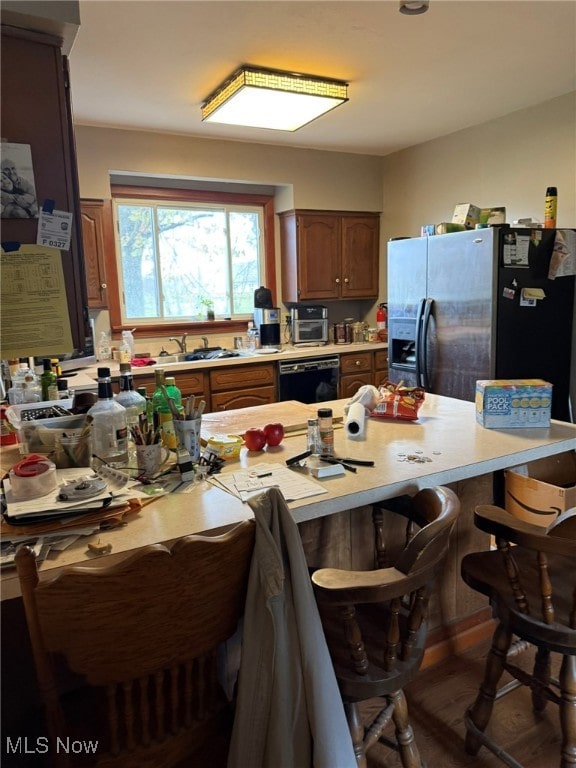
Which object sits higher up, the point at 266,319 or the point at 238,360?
the point at 266,319

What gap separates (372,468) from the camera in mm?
1577

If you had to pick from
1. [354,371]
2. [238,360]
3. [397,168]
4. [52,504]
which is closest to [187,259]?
[238,360]

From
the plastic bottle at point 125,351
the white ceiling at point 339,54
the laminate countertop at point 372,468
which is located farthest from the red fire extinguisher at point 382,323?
the laminate countertop at point 372,468

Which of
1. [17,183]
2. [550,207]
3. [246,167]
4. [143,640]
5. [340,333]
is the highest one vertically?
[246,167]

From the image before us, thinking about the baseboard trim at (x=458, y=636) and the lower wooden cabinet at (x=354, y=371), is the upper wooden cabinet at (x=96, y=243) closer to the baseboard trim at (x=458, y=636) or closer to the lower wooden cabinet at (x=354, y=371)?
the lower wooden cabinet at (x=354, y=371)

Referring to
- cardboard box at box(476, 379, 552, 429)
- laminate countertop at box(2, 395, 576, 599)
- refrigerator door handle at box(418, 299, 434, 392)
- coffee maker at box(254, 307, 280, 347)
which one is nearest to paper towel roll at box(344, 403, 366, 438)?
laminate countertop at box(2, 395, 576, 599)

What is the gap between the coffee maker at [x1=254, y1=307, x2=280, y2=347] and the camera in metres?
4.53

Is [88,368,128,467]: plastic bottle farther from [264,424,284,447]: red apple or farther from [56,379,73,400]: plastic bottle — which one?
[56,379,73,400]: plastic bottle

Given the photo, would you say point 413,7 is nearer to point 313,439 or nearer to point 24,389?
point 313,439

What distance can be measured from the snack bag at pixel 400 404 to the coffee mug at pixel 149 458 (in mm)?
986

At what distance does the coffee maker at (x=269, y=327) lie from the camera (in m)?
4.53

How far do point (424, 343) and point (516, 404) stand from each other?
1.72 meters

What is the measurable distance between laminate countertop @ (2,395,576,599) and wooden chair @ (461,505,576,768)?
227 millimetres

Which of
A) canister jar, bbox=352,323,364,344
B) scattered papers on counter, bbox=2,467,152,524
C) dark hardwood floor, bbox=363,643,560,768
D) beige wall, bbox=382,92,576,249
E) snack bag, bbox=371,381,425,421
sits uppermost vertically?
beige wall, bbox=382,92,576,249
